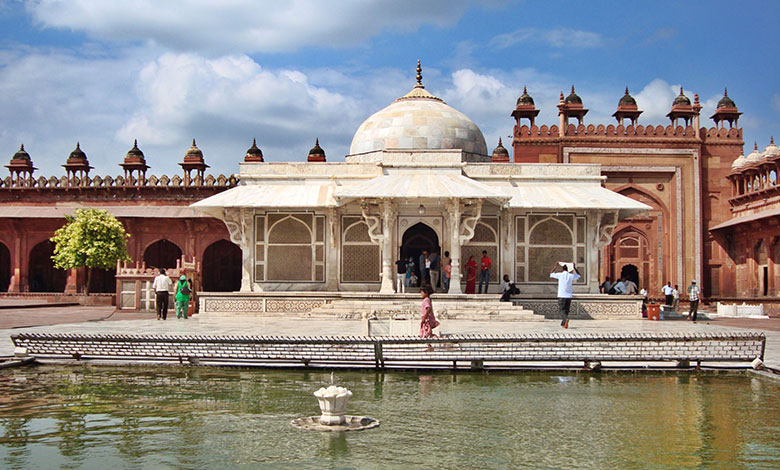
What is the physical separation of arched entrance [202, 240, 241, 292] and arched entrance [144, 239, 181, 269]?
53.4 inches

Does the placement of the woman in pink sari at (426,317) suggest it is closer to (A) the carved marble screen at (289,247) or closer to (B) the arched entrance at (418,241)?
(A) the carved marble screen at (289,247)

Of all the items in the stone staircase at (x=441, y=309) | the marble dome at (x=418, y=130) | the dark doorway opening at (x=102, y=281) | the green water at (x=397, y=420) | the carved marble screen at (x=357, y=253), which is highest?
the marble dome at (x=418, y=130)

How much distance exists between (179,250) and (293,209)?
1267cm

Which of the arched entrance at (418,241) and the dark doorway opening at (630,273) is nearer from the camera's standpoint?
the arched entrance at (418,241)

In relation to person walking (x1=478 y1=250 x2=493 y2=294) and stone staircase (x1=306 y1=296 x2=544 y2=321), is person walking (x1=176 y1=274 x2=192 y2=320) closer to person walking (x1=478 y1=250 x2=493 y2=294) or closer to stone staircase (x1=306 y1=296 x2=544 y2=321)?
stone staircase (x1=306 y1=296 x2=544 y2=321)

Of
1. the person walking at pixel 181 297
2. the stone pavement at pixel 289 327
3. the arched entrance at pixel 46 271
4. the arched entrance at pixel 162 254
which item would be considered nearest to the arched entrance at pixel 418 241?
the stone pavement at pixel 289 327

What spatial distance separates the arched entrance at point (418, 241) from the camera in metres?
20.0

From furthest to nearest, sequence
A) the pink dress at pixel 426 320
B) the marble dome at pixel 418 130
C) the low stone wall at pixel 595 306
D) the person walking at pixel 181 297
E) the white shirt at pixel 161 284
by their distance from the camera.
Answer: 1. the marble dome at pixel 418 130
2. the low stone wall at pixel 595 306
3. the person walking at pixel 181 297
4. the white shirt at pixel 161 284
5. the pink dress at pixel 426 320

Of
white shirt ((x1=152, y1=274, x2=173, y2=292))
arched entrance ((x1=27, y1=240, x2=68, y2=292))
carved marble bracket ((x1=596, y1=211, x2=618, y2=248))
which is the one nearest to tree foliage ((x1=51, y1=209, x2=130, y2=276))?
arched entrance ((x1=27, y1=240, x2=68, y2=292))

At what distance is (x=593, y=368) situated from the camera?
26.9 feet

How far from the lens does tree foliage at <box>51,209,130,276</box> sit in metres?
24.9

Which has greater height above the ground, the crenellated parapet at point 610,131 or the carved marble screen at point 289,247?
the crenellated parapet at point 610,131

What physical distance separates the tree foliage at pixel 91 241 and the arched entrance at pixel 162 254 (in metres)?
3.74

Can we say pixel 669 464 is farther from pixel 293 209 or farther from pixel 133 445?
pixel 293 209
